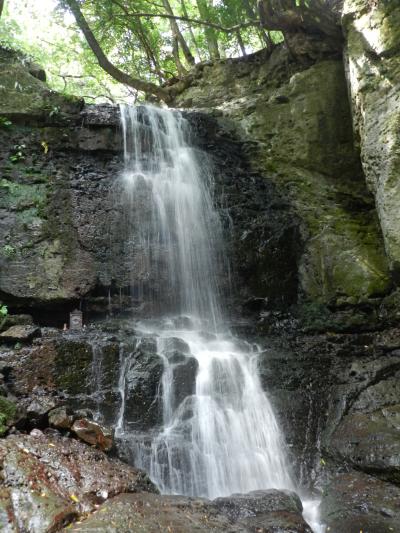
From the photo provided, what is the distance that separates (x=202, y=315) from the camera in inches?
315

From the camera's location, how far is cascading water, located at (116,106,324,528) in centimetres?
504

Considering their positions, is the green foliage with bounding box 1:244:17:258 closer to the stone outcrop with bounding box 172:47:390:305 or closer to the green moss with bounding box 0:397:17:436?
the green moss with bounding box 0:397:17:436

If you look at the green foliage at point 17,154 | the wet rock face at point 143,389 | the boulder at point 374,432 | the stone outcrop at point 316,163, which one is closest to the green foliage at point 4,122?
the green foliage at point 17,154

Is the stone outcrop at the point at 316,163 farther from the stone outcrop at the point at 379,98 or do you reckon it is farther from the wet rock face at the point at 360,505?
the wet rock face at the point at 360,505

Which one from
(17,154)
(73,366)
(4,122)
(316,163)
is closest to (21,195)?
(17,154)

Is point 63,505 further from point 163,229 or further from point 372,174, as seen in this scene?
point 372,174

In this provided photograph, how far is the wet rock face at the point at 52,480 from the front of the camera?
327 cm

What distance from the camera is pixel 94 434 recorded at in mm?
4590

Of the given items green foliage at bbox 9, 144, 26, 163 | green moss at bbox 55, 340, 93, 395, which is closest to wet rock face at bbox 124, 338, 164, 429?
green moss at bbox 55, 340, 93, 395

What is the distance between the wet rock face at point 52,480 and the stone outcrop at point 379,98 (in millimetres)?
5277

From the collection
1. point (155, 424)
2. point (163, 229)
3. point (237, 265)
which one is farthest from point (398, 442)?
point (163, 229)

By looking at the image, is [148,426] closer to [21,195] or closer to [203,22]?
[21,195]

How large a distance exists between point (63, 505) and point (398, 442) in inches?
139

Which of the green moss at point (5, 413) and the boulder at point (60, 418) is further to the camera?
the boulder at point (60, 418)
